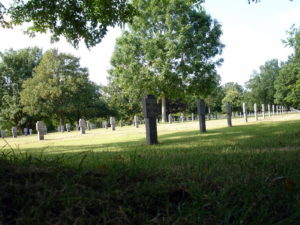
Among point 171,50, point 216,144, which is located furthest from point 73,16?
point 171,50

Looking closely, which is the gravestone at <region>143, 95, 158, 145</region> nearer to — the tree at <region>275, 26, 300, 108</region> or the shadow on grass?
the shadow on grass

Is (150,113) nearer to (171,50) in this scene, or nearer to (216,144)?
(216,144)

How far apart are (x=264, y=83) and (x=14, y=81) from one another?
74996 millimetres

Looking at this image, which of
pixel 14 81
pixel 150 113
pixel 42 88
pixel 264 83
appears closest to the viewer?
pixel 150 113

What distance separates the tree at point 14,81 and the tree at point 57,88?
4366 mm

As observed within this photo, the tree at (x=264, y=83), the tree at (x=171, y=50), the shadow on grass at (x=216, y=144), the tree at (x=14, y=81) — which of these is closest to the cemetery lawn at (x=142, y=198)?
the shadow on grass at (x=216, y=144)

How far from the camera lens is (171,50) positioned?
28500 mm

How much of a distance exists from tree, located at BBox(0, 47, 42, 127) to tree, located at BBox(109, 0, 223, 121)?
27252mm

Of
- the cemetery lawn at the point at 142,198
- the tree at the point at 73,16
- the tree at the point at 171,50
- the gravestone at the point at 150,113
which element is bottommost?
the cemetery lawn at the point at 142,198

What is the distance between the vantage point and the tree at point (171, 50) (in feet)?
96.4

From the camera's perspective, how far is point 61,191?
1825mm

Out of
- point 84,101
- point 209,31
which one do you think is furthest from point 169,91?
point 84,101

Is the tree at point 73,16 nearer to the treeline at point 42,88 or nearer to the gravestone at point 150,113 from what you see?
the gravestone at point 150,113

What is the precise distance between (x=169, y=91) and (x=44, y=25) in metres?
25.2
